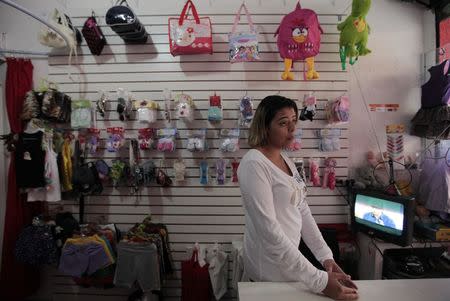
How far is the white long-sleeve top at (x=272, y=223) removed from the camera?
126 centimetres

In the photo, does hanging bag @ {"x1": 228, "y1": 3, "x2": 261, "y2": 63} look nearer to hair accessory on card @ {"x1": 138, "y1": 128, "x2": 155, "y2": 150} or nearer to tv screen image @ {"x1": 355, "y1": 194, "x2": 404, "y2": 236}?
hair accessory on card @ {"x1": 138, "y1": 128, "x2": 155, "y2": 150}

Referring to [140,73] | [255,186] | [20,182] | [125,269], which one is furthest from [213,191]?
[20,182]

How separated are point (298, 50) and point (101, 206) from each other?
2.92m

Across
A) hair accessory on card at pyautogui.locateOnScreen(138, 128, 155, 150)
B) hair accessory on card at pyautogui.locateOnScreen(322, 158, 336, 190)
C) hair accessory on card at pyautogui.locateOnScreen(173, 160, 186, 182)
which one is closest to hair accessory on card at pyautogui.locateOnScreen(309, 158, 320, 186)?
hair accessory on card at pyautogui.locateOnScreen(322, 158, 336, 190)

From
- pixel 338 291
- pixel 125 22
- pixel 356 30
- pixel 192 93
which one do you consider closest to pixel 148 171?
pixel 192 93

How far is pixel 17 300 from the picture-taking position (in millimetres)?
3037

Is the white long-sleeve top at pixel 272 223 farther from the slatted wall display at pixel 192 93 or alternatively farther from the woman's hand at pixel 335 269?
the slatted wall display at pixel 192 93

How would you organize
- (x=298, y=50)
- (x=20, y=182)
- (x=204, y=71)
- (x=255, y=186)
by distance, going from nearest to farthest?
(x=255, y=186) → (x=298, y=50) → (x=20, y=182) → (x=204, y=71)

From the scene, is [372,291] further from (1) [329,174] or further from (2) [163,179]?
(2) [163,179]

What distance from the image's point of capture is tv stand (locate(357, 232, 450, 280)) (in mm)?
2580

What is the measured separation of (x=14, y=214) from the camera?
3016 mm

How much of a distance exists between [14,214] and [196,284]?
2.28m

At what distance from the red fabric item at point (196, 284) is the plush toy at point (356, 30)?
2.84m

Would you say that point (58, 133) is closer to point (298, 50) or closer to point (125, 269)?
point (125, 269)
